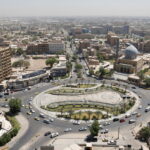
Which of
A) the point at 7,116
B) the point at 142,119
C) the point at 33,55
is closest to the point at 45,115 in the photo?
the point at 7,116

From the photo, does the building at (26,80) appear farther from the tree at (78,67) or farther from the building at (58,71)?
the tree at (78,67)

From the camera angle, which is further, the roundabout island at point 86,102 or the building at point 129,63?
the building at point 129,63

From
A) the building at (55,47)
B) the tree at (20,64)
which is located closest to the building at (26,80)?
the tree at (20,64)

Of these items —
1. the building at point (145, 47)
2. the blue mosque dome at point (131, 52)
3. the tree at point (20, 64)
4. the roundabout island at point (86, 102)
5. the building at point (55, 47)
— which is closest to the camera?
the roundabout island at point (86, 102)

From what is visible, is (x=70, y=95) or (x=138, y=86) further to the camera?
(x=138, y=86)

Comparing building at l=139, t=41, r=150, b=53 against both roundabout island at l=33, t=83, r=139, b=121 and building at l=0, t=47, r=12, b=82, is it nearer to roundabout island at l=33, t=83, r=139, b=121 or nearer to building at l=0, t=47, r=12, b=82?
roundabout island at l=33, t=83, r=139, b=121

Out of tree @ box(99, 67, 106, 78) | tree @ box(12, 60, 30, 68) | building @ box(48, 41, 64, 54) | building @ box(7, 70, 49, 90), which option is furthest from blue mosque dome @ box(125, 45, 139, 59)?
building @ box(48, 41, 64, 54)

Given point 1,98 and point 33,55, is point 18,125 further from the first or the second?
point 33,55
